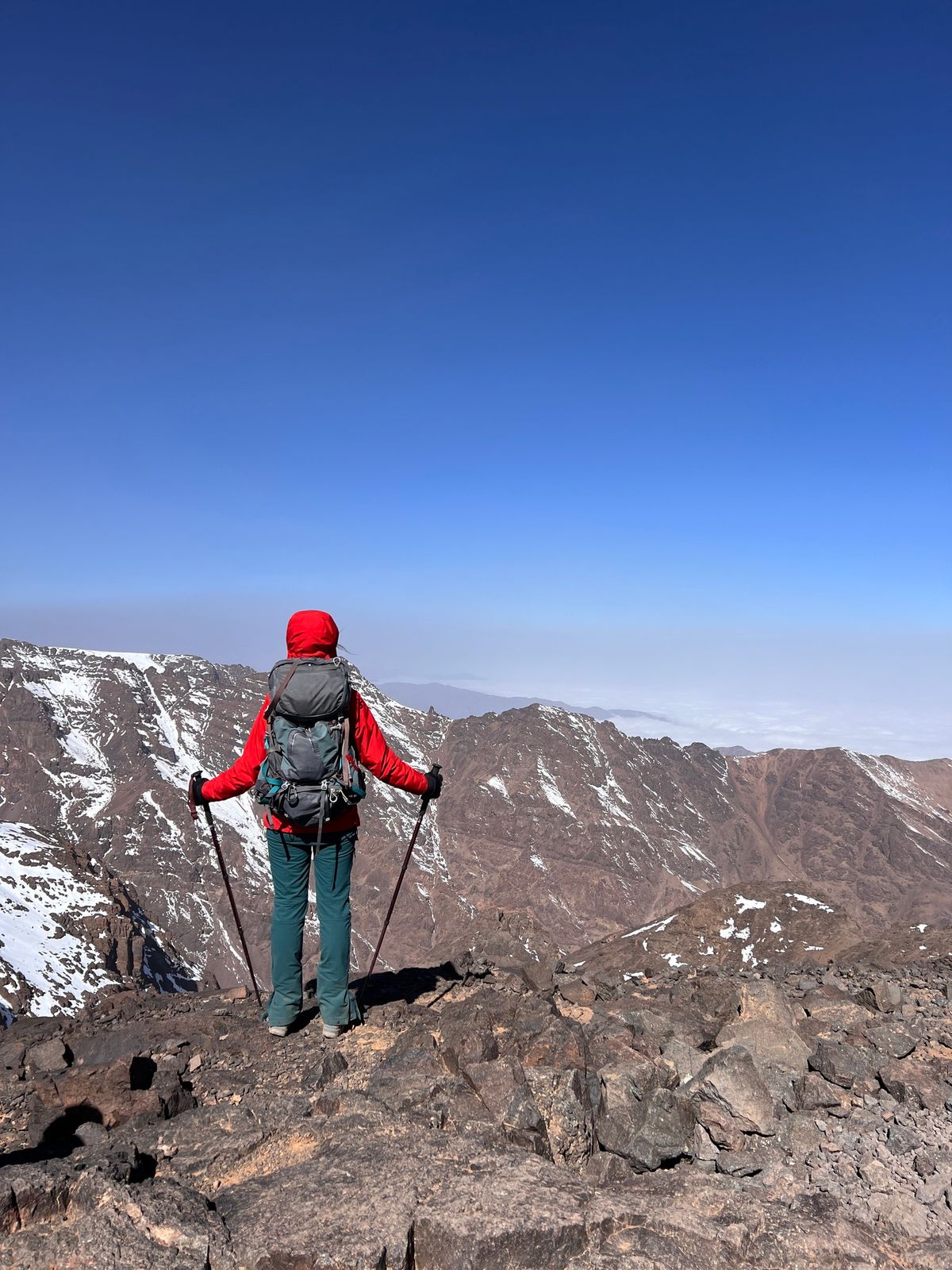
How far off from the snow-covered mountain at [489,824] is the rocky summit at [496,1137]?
7235 cm

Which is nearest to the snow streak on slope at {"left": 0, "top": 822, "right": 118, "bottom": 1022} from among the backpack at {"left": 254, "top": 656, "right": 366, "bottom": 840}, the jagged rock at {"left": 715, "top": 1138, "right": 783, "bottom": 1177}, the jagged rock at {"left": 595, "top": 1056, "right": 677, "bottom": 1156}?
the backpack at {"left": 254, "top": 656, "right": 366, "bottom": 840}

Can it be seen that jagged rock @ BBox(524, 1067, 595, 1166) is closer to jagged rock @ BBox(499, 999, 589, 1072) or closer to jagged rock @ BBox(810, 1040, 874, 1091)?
jagged rock @ BBox(499, 999, 589, 1072)

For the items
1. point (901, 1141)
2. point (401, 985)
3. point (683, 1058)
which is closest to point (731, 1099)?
point (683, 1058)

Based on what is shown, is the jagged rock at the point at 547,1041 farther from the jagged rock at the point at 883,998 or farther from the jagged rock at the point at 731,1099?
the jagged rock at the point at 883,998

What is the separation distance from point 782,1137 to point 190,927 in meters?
115

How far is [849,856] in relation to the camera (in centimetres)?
12950

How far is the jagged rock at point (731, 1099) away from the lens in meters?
5.52

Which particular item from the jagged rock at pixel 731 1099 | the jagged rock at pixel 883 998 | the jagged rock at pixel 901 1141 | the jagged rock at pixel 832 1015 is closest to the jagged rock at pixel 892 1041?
the jagged rock at pixel 832 1015

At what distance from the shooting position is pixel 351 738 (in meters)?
6.97

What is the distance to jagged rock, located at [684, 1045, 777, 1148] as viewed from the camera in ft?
18.1

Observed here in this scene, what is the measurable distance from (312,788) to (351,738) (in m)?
0.60

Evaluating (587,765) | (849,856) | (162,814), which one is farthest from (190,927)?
(849,856)

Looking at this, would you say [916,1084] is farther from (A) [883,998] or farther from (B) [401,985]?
(B) [401,985]

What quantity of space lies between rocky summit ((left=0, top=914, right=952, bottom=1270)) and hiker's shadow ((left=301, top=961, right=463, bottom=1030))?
0.17 m
